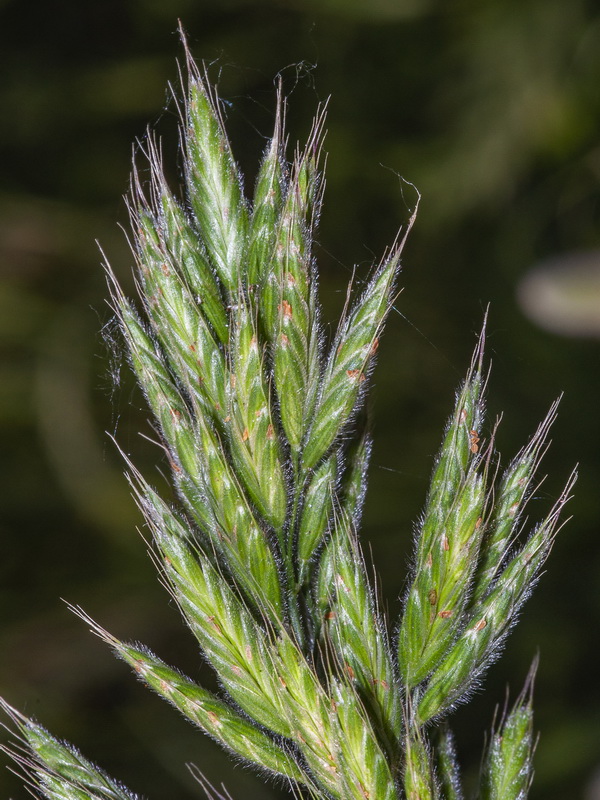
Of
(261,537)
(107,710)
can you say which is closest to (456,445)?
(261,537)

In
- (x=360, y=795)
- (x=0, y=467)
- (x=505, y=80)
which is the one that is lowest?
(x=0, y=467)

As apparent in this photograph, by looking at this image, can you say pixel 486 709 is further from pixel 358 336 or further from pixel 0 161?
pixel 0 161

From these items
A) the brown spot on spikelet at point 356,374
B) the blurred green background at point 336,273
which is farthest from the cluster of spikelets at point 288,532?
the blurred green background at point 336,273

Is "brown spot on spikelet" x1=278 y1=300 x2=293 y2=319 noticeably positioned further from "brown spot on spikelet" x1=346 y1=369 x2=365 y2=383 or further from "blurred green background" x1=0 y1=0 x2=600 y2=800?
"blurred green background" x1=0 y1=0 x2=600 y2=800

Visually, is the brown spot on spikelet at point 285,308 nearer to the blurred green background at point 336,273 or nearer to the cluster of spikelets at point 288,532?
the cluster of spikelets at point 288,532

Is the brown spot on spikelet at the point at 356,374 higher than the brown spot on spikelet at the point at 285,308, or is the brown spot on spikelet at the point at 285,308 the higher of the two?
the brown spot on spikelet at the point at 285,308

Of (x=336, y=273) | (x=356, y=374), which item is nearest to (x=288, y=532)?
(x=356, y=374)
